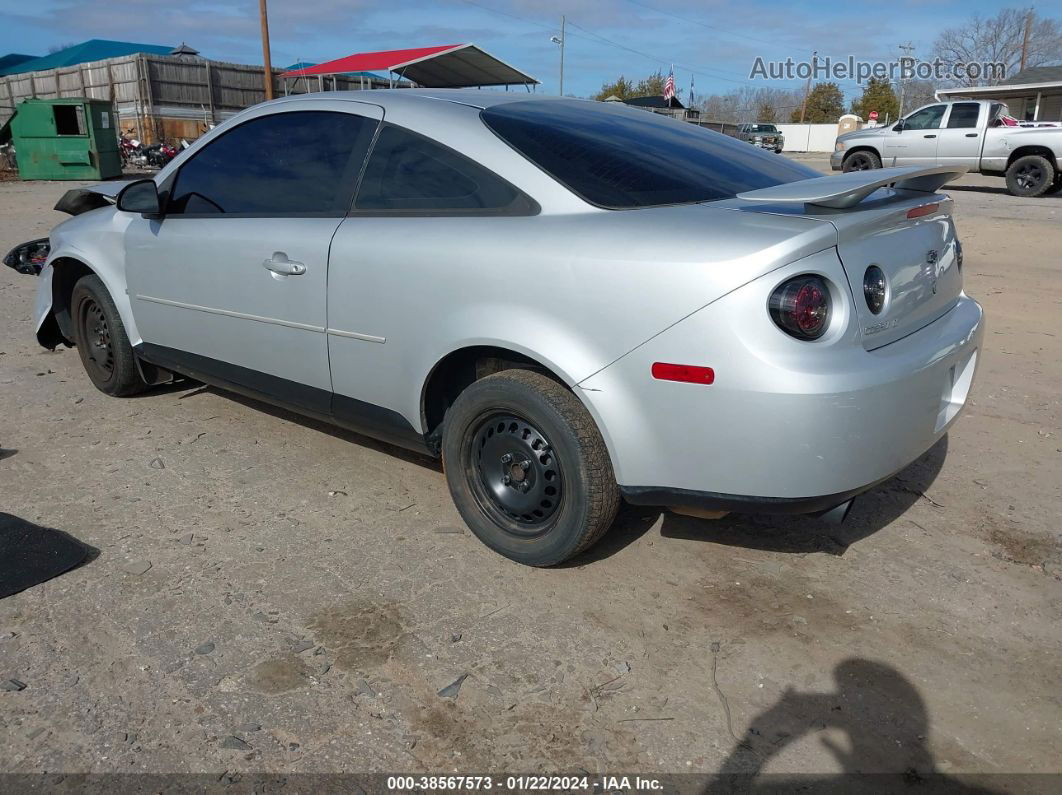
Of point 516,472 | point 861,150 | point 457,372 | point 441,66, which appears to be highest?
point 441,66

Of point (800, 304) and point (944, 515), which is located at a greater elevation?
point (800, 304)

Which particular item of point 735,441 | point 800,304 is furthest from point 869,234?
point 735,441

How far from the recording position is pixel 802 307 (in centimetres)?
233

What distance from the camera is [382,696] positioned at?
2342 mm

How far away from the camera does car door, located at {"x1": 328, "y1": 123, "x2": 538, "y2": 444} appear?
2.90m

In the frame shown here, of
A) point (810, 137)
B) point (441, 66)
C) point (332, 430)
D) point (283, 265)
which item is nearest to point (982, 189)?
point (441, 66)

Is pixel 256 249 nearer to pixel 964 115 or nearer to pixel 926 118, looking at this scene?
pixel 964 115

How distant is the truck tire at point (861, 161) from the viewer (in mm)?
18219

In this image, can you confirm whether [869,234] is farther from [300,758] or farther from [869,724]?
[300,758]

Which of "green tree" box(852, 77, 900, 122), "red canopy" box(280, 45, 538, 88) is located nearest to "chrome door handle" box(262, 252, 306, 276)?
"red canopy" box(280, 45, 538, 88)

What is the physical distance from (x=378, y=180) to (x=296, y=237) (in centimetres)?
43

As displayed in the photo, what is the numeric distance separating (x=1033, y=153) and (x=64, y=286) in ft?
58.2

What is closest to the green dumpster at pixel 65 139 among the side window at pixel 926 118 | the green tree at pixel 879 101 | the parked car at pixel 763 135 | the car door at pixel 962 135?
the side window at pixel 926 118

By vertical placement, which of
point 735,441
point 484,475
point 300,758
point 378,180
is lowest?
point 300,758
